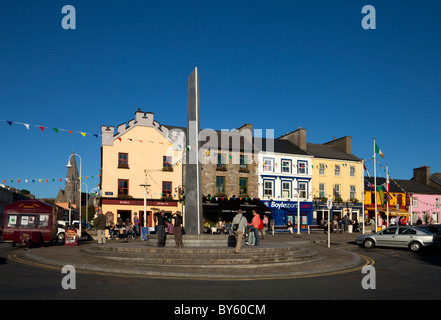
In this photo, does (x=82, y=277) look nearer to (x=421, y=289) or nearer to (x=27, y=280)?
(x=27, y=280)

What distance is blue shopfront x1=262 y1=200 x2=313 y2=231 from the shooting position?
140ft

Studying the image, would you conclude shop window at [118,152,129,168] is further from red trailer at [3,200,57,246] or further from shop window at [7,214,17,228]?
shop window at [7,214,17,228]

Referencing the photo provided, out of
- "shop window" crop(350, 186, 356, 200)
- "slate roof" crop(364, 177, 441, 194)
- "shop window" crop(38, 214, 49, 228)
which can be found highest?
"slate roof" crop(364, 177, 441, 194)

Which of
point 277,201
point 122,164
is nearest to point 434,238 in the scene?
point 277,201

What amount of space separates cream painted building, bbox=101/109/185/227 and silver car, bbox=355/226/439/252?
21.4 meters

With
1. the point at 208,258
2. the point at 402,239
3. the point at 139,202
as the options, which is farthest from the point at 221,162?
the point at 208,258

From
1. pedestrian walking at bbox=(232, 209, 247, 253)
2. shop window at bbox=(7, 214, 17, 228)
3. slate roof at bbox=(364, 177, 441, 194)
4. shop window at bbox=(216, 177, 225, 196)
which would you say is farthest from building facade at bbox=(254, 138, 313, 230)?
pedestrian walking at bbox=(232, 209, 247, 253)

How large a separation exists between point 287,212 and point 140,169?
Result: 16506 millimetres

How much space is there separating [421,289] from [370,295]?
175cm

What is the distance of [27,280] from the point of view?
32.6 feet

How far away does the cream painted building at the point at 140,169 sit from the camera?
3803 centimetres

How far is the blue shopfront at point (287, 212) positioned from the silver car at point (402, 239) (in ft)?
63.8

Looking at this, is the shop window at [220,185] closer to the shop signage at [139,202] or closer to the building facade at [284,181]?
the building facade at [284,181]

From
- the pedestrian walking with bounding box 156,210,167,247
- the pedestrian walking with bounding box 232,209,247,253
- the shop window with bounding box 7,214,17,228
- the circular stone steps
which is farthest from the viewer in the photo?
the shop window with bounding box 7,214,17,228
